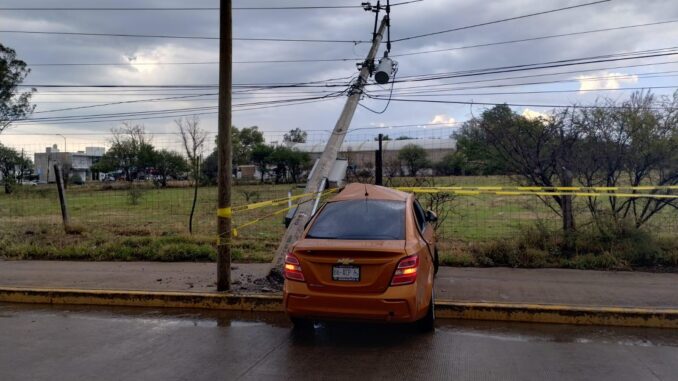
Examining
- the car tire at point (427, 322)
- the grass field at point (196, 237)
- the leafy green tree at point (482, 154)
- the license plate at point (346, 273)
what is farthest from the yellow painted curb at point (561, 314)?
the leafy green tree at point (482, 154)

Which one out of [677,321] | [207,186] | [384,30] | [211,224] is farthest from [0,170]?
[677,321]

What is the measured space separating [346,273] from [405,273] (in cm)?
61

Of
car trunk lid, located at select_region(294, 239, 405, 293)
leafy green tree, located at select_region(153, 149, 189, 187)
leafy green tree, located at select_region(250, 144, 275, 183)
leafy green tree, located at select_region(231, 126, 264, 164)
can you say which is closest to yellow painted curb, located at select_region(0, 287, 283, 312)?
car trunk lid, located at select_region(294, 239, 405, 293)

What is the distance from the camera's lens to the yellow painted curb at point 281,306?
6.74 meters

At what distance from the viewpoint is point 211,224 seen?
54.1ft

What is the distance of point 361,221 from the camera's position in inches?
247

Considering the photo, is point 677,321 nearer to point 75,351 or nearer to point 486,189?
point 486,189

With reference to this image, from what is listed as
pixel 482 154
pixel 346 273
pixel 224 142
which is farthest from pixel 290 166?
pixel 346 273

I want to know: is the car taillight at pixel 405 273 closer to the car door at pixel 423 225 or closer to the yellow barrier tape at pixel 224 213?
the car door at pixel 423 225

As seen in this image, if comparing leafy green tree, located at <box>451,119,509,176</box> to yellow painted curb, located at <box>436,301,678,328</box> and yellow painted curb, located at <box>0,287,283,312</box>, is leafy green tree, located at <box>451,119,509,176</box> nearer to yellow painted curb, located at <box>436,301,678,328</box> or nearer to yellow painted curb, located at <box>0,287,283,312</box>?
yellow painted curb, located at <box>436,301,678,328</box>

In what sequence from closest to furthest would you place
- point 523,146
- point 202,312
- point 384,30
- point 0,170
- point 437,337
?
1. point 437,337
2. point 202,312
3. point 523,146
4. point 384,30
5. point 0,170

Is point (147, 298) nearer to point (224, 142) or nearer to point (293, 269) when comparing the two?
point (224, 142)

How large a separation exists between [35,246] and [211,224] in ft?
18.4

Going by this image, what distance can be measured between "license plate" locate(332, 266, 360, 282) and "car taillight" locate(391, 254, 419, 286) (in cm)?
38
